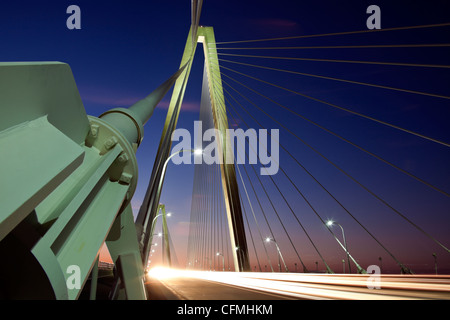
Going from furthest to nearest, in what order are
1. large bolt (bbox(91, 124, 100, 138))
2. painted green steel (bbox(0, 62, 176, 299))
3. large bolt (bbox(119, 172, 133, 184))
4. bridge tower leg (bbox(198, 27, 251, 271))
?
bridge tower leg (bbox(198, 27, 251, 271)) < large bolt (bbox(119, 172, 133, 184)) < large bolt (bbox(91, 124, 100, 138)) < painted green steel (bbox(0, 62, 176, 299))

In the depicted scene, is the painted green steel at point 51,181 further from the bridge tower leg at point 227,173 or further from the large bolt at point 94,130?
the bridge tower leg at point 227,173

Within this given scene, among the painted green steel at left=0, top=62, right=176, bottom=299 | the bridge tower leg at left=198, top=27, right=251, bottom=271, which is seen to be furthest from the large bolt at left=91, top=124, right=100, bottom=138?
the bridge tower leg at left=198, top=27, right=251, bottom=271

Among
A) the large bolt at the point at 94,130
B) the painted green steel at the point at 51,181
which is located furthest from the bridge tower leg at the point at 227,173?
the large bolt at the point at 94,130

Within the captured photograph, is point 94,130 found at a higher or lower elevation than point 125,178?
higher

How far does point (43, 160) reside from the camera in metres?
1.12

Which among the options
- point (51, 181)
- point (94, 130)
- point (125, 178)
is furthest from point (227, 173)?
point (51, 181)

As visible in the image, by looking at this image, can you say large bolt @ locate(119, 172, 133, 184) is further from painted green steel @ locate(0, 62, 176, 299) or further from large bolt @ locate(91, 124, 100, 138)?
large bolt @ locate(91, 124, 100, 138)

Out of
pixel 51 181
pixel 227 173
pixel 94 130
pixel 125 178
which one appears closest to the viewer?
pixel 51 181

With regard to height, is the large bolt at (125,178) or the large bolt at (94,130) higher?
the large bolt at (94,130)

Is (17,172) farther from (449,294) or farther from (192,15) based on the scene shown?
(192,15)

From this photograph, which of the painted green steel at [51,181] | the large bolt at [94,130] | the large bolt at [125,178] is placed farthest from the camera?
the large bolt at [125,178]

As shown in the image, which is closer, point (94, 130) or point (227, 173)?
point (94, 130)

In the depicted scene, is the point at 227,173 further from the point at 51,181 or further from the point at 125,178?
the point at 51,181
